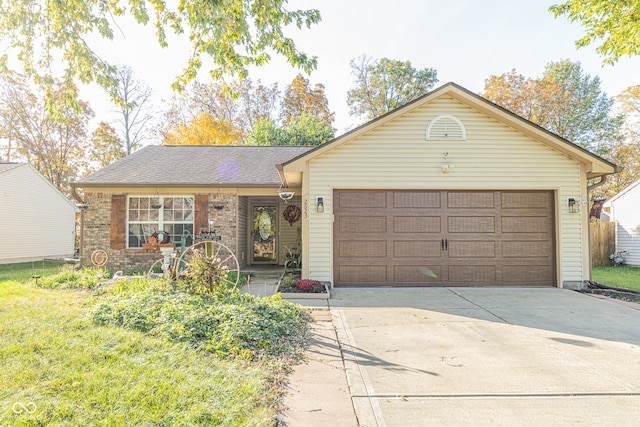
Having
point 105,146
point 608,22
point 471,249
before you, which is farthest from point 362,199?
point 105,146

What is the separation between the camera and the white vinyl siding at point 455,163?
7.85 metres

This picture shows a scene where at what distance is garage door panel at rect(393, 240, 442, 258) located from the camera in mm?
7918

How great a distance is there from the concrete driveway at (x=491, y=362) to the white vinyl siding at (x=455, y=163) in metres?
2.68

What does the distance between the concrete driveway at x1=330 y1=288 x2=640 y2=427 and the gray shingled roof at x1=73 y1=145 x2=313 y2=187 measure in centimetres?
573

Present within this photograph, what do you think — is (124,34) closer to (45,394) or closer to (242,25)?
(242,25)

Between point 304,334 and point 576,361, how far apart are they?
2914 millimetres

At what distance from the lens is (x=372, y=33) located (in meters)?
8.27

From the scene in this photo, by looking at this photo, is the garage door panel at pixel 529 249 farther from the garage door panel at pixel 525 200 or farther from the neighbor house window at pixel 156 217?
the neighbor house window at pixel 156 217

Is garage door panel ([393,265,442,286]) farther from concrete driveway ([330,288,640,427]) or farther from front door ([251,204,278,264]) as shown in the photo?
front door ([251,204,278,264])

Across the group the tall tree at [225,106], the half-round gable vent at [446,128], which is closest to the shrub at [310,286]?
the half-round gable vent at [446,128]

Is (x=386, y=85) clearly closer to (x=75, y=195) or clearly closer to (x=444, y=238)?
(x=444, y=238)

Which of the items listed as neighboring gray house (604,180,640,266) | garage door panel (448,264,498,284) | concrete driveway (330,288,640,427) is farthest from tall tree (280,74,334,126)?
concrete driveway (330,288,640,427)

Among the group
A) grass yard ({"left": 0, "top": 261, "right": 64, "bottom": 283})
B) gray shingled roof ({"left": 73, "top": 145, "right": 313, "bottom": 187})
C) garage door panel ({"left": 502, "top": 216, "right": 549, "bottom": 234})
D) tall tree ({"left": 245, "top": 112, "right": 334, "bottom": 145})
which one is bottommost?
grass yard ({"left": 0, "top": 261, "right": 64, "bottom": 283})

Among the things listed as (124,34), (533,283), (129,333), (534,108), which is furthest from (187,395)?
(534,108)
